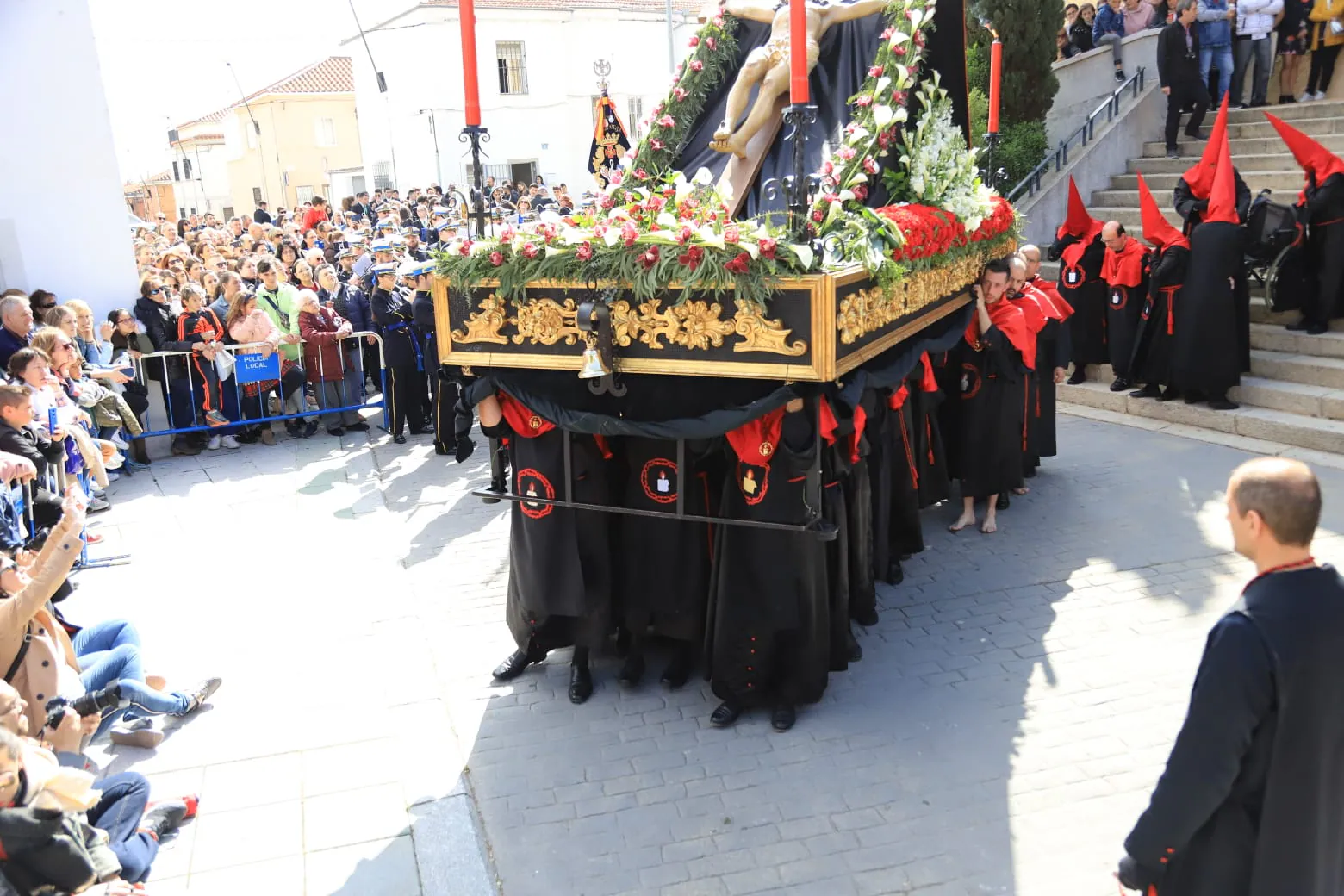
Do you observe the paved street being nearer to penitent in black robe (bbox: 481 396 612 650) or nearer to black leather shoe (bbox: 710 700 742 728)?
black leather shoe (bbox: 710 700 742 728)

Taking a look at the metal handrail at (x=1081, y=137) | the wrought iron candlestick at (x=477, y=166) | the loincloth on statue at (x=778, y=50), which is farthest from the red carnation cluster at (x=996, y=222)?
the metal handrail at (x=1081, y=137)

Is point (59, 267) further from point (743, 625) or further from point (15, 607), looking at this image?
point (743, 625)

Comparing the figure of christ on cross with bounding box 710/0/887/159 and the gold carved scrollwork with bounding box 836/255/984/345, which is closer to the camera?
the gold carved scrollwork with bounding box 836/255/984/345

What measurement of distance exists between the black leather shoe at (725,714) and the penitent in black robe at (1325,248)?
7.40 m

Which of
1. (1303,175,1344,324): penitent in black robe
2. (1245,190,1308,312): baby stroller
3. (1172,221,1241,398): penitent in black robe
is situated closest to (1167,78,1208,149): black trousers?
(1245,190,1308,312): baby stroller

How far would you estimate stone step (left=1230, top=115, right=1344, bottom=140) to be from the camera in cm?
1156

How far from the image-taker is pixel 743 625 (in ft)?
15.4

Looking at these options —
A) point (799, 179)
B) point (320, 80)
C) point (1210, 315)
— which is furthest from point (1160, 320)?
point (320, 80)

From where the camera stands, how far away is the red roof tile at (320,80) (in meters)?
43.2

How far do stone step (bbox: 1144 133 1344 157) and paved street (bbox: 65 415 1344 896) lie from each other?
5881mm

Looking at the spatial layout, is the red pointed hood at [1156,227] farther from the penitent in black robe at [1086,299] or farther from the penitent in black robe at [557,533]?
the penitent in black robe at [557,533]

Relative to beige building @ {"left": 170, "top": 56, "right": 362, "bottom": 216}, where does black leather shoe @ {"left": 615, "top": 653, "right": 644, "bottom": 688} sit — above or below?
below

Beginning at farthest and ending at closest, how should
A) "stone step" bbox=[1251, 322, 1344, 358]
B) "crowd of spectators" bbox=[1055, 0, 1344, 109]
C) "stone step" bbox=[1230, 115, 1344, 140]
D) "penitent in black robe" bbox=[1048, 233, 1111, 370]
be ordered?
"crowd of spectators" bbox=[1055, 0, 1344, 109] → "stone step" bbox=[1230, 115, 1344, 140] → "penitent in black robe" bbox=[1048, 233, 1111, 370] → "stone step" bbox=[1251, 322, 1344, 358]

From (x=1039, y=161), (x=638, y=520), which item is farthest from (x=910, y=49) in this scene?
(x=1039, y=161)
